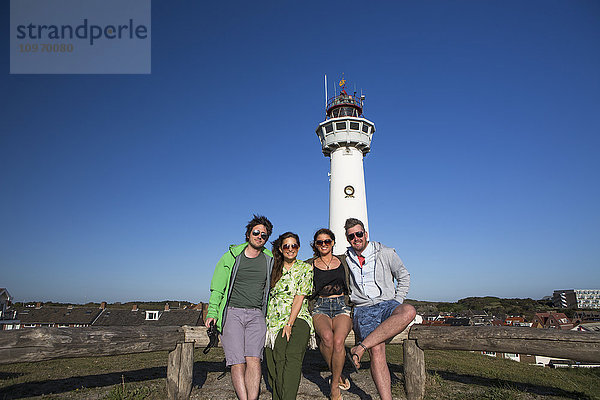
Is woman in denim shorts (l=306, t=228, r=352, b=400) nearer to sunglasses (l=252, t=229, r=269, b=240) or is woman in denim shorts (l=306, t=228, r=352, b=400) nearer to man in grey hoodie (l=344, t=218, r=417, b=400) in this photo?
man in grey hoodie (l=344, t=218, r=417, b=400)

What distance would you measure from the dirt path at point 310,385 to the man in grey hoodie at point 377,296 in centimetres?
131

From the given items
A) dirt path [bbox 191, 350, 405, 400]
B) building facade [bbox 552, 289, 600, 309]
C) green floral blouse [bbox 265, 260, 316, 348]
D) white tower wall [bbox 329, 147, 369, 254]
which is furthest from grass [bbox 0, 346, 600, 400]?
building facade [bbox 552, 289, 600, 309]

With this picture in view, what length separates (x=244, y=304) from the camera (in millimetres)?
4562

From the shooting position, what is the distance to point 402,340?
216 inches

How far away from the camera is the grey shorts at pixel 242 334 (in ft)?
14.3

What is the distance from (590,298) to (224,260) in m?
164

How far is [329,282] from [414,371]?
77.4 inches

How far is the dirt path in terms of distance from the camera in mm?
5312

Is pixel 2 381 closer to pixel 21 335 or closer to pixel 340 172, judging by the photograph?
pixel 21 335

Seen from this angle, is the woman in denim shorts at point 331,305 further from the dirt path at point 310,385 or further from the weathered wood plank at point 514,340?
the weathered wood plank at point 514,340

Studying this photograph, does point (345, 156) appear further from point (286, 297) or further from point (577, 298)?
point (577, 298)

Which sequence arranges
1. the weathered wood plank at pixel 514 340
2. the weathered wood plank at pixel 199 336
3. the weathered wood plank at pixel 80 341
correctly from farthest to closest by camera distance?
the weathered wood plank at pixel 199 336
the weathered wood plank at pixel 514 340
the weathered wood plank at pixel 80 341

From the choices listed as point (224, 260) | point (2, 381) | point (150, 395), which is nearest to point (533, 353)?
point (224, 260)

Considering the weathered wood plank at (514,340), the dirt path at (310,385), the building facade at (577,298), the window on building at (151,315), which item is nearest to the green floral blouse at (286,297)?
the dirt path at (310,385)
